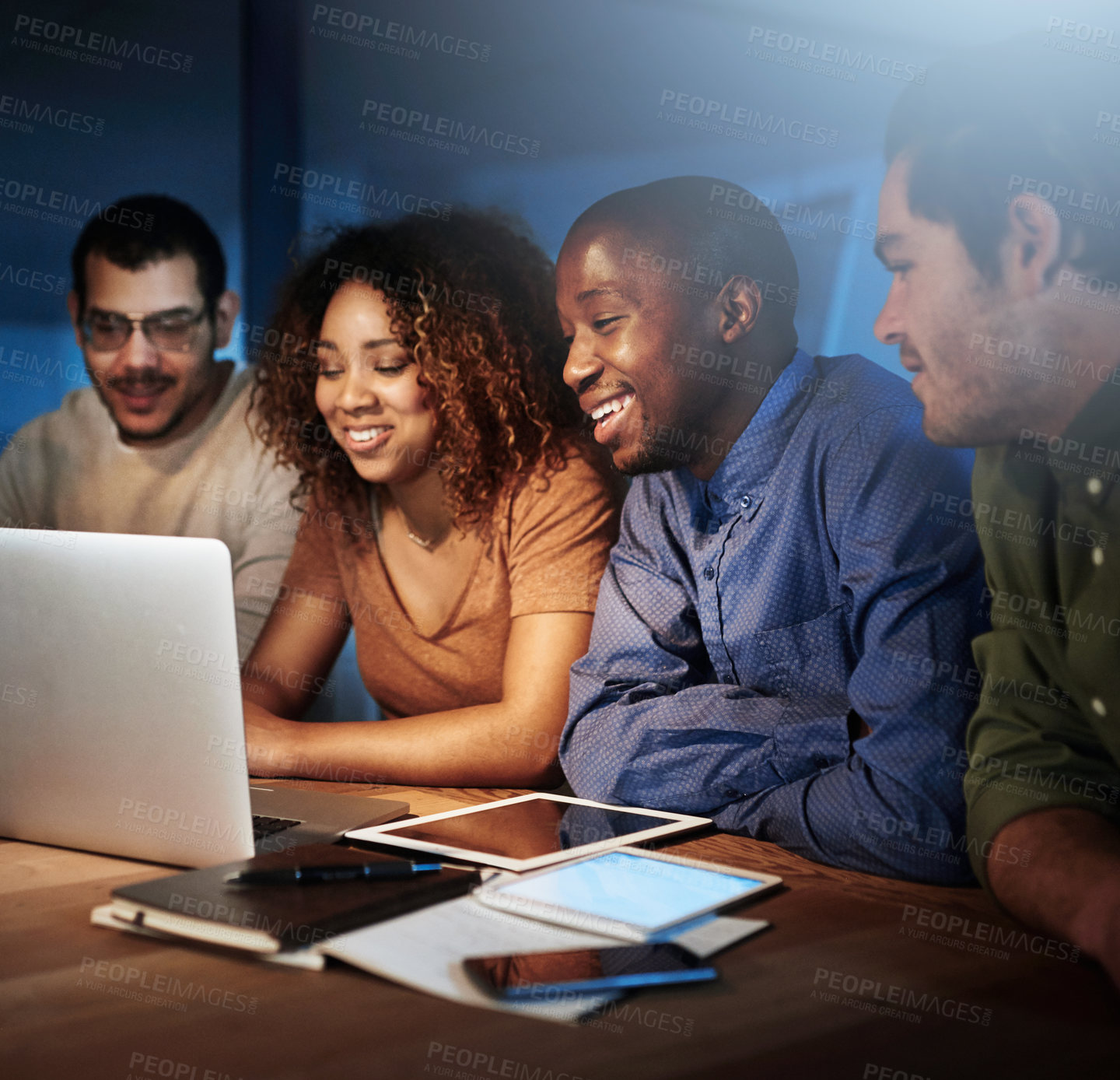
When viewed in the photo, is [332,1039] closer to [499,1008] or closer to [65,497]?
[499,1008]

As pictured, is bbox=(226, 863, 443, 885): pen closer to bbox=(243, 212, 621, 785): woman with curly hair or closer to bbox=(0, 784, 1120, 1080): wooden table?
bbox=(0, 784, 1120, 1080): wooden table

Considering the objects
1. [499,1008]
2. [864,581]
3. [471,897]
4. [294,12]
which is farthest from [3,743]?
[294,12]

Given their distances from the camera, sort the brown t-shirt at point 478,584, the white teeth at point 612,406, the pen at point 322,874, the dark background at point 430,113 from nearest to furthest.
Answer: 1. the pen at point 322,874
2. the dark background at point 430,113
3. the white teeth at point 612,406
4. the brown t-shirt at point 478,584

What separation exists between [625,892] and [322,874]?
30 centimetres

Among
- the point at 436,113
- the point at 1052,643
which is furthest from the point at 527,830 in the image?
the point at 436,113

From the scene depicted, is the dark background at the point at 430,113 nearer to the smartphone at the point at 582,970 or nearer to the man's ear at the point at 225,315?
the man's ear at the point at 225,315

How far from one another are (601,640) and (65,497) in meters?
1.41

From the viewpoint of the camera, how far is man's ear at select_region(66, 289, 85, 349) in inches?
97.4

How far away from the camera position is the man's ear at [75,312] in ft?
8.12

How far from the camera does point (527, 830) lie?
1369 mm

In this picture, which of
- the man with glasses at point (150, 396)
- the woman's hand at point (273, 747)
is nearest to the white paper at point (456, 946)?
the woman's hand at point (273, 747)

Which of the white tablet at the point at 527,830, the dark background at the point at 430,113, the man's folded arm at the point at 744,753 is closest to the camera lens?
the white tablet at the point at 527,830

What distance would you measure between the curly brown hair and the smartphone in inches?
47.7

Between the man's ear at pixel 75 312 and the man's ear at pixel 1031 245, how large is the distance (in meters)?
2.00
